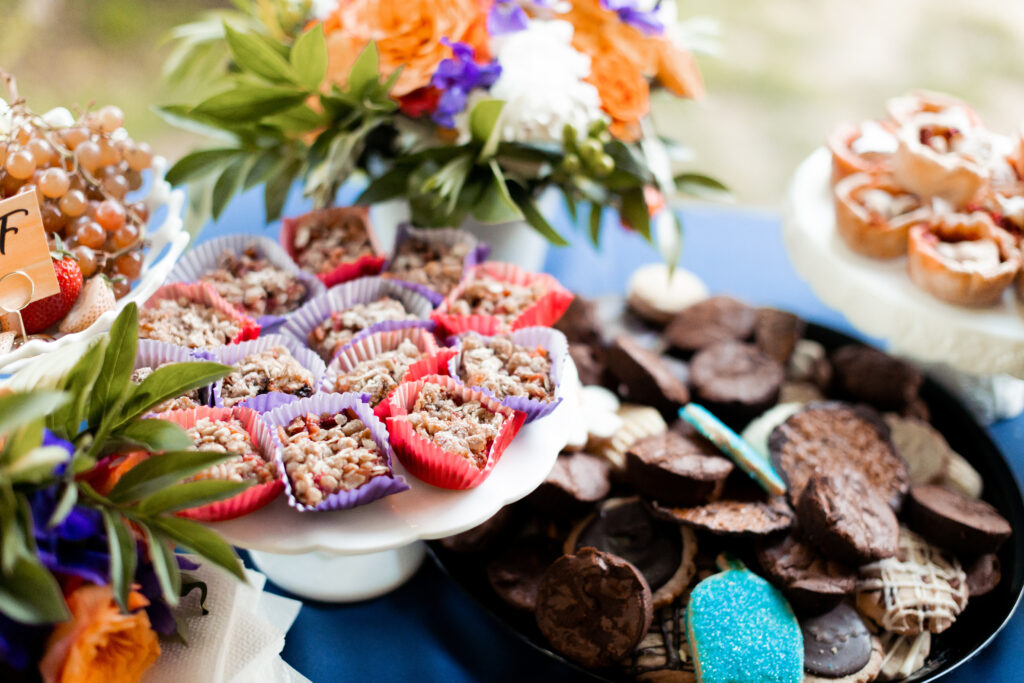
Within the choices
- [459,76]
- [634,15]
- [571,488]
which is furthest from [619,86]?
[571,488]

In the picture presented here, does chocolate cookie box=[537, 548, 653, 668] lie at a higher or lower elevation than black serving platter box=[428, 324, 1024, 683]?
higher

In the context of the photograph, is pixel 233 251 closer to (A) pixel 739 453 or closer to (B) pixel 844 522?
(A) pixel 739 453

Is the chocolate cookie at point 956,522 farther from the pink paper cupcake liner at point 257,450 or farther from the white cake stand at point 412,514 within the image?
the pink paper cupcake liner at point 257,450

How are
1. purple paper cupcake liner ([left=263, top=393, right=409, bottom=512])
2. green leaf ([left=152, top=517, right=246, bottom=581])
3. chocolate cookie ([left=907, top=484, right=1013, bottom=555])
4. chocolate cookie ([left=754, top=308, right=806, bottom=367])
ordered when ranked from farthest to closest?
chocolate cookie ([left=754, top=308, right=806, bottom=367])
chocolate cookie ([left=907, top=484, right=1013, bottom=555])
purple paper cupcake liner ([left=263, top=393, right=409, bottom=512])
green leaf ([left=152, top=517, right=246, bottom=581])

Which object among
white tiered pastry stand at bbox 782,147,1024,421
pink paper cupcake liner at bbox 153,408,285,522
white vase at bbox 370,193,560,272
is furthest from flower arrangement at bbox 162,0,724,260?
pink paper cupcake liner at bbox 153,408,285,522

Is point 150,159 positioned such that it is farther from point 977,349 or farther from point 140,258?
point 977,349

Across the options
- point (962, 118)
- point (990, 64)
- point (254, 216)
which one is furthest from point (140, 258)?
point (990, 64)

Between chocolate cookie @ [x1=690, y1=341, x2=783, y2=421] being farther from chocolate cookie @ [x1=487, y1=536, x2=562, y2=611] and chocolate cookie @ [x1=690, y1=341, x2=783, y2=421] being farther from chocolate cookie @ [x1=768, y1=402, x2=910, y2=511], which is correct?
chocolate cookie @ [x1=487, y1=536, x2=562, y2=611]
